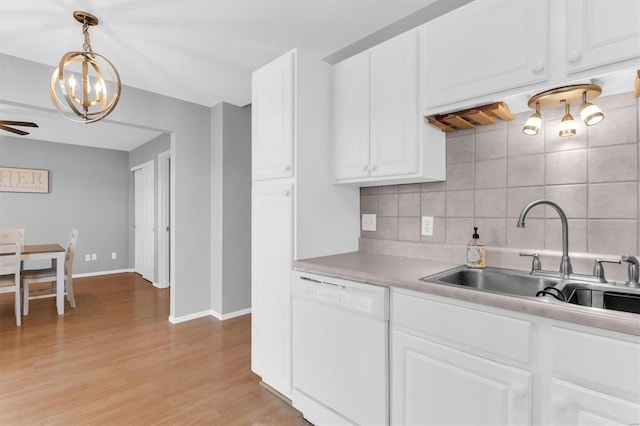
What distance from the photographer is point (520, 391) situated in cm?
107

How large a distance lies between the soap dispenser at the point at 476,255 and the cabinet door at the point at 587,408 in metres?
0.71

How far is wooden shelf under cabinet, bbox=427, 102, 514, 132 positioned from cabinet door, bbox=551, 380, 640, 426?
1.16 meters

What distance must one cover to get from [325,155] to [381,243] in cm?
71

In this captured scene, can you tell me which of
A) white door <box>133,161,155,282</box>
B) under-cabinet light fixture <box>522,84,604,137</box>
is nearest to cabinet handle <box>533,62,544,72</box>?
under-cabinet light fixture <box>522,84,604,137</box>

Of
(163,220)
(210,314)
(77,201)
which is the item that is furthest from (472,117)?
(77,201)

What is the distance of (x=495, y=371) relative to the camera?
3.72 ft

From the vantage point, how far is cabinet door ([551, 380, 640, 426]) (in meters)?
0.91

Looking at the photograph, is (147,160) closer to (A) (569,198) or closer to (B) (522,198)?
(B) (522,198)

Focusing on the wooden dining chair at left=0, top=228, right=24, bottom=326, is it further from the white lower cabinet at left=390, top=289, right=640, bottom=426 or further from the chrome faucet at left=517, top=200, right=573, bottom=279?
the chrome faucet at left=517, top=200, right=573, bottom=279

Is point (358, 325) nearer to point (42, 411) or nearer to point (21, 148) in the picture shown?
point (42, 411)

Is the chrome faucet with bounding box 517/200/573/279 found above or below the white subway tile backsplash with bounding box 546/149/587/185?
below

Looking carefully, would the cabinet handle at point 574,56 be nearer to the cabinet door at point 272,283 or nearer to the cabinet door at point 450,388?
the cabinet door at point 450,388

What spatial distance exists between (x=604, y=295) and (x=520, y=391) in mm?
584

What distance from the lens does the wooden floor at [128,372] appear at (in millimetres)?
1893
